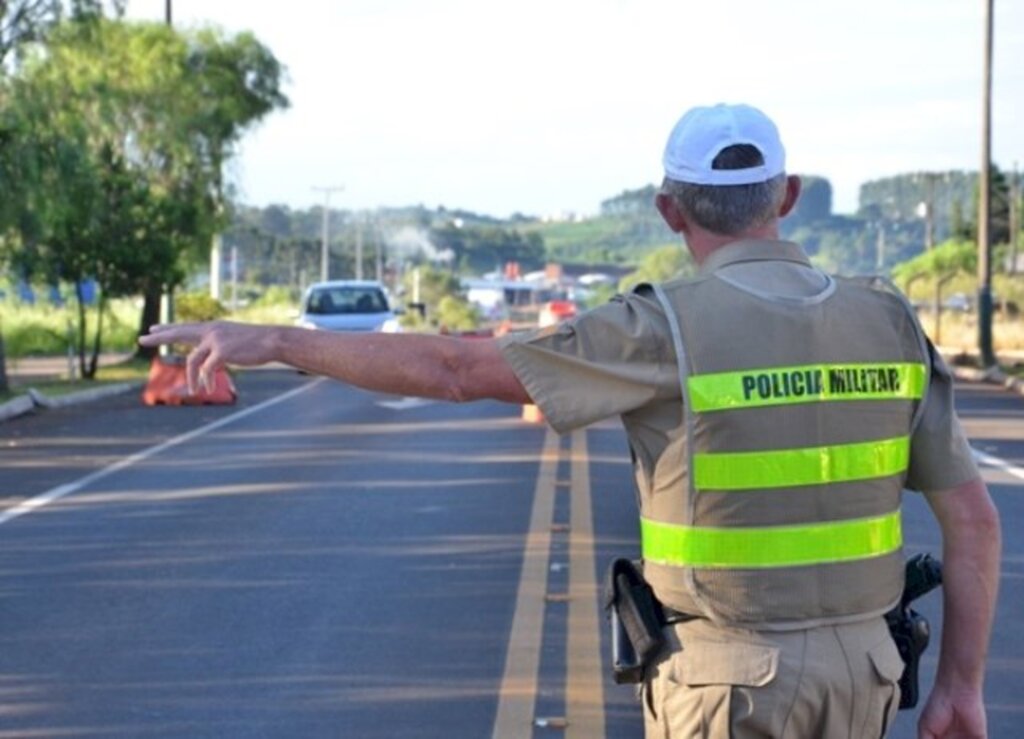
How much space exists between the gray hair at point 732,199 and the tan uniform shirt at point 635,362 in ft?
0.15

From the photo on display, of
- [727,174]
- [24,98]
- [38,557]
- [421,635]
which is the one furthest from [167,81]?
[727,174]

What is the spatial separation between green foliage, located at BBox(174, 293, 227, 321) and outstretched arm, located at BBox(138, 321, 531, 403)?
46.1 meters

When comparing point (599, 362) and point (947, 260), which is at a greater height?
point (947, 260)

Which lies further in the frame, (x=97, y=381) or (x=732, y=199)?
(x=97, y=381)

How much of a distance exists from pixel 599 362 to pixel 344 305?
115ft

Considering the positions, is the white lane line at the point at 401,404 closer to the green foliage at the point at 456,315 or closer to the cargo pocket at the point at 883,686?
the cargo pocket at the point at 883,686

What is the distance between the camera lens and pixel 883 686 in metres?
3.60

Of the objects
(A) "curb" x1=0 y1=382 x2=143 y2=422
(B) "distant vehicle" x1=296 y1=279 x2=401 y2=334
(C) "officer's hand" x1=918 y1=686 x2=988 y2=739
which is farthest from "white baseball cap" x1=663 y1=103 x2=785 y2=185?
(B) "distant vehicle" x1=296 y1=279 x2=401 y2=334

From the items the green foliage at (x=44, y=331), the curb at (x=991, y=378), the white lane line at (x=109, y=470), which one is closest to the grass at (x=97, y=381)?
the green foliage at (x=44, y=331)

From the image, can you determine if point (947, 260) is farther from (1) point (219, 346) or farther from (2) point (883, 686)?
(1) point (219, 346)

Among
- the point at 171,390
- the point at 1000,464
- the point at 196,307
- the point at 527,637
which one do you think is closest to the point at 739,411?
the point at 527,637

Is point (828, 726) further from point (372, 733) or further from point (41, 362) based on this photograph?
point (41, 362)

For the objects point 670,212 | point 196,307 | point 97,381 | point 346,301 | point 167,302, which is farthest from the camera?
point 196,307

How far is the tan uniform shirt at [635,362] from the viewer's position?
3494 millimetres
